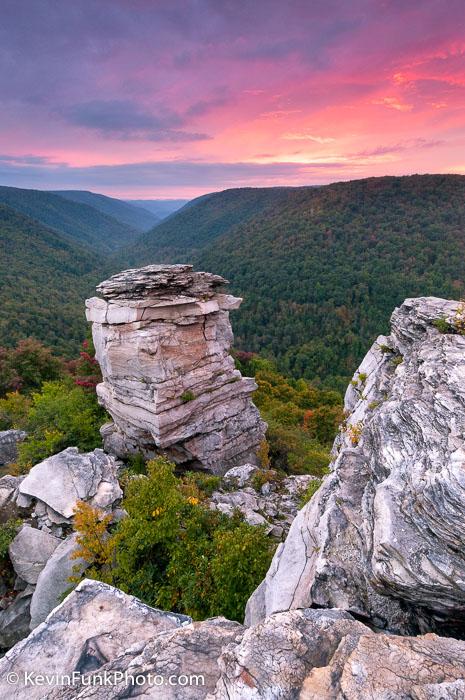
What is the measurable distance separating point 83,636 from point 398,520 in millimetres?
6017

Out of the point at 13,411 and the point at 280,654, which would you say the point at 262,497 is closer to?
the point at 280,654

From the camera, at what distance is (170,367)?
18969 mm

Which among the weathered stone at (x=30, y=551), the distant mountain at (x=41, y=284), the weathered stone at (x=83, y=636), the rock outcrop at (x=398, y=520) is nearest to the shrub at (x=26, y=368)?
the distant mountain at (x=41, y=284)

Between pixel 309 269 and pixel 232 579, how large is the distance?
11416cm

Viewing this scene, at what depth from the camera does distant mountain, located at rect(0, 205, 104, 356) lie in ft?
253

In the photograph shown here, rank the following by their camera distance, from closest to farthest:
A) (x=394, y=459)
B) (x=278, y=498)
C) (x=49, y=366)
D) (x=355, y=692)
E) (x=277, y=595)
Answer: (x=355, y=692) < (x=394, y=459) < (x=277, y=595) < (x=278, y=498) < (x=49, y=366)

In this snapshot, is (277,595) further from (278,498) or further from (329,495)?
(278,498)

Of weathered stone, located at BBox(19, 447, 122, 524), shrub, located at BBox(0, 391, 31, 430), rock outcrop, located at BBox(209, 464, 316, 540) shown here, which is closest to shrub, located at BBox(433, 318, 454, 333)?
rock outcrop, located at BBox(209, 464, 316, 540)

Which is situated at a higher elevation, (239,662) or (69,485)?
(239,662)

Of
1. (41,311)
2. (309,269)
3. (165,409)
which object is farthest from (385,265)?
(165,409)

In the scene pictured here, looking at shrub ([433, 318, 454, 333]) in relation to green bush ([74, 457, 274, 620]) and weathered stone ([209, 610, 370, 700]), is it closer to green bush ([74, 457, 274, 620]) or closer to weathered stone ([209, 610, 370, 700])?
weathered stone ([209, 610, 370, 700])

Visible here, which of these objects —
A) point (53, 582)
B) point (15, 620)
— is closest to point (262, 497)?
point (53, 582)

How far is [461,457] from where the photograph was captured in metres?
5.44

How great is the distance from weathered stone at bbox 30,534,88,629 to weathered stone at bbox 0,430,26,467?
33.5ft
